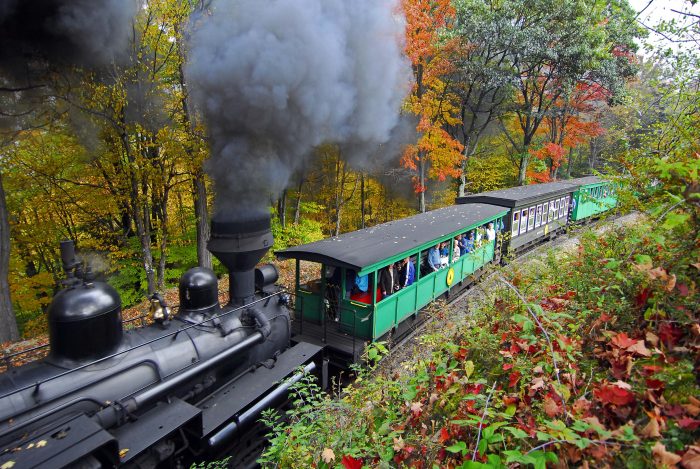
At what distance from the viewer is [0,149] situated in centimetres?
823

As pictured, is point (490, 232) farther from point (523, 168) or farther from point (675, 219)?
point (523, 168)

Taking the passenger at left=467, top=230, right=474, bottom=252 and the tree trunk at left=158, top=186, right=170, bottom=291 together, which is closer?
the passenger at left=467, top=230, right=474, bottom=252

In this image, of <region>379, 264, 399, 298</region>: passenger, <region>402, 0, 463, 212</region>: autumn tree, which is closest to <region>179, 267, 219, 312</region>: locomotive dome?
<region>379, 264, 399, 298</region>: passenger

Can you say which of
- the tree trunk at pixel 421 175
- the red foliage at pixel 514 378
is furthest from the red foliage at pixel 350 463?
the tree trunk at pixel 421 175

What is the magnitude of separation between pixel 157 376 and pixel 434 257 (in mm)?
5861

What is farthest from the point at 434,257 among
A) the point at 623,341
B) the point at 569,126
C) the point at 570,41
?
the point at 569,126

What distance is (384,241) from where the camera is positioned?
24.2ft

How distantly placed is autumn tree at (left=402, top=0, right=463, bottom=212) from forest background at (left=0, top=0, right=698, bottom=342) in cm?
6

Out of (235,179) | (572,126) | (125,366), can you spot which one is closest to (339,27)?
(235,179)

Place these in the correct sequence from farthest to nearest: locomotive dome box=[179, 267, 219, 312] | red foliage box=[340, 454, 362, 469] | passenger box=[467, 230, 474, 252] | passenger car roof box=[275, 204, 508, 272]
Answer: passenger box=[467, 230, 474, 252], passenger car roof box=[275, 204, 508, 272], locomotive dome box=[179, 267, 219, 312], red foliage box=[340, 454, 362, 469]

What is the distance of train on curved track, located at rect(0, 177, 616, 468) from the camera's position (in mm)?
3271

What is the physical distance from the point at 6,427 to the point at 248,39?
18.2ft

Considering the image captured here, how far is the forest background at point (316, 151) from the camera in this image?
6.03m

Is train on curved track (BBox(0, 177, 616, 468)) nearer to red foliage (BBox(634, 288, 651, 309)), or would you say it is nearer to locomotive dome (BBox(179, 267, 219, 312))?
locomotive dome (BBox(179, 267, 219, 312))
